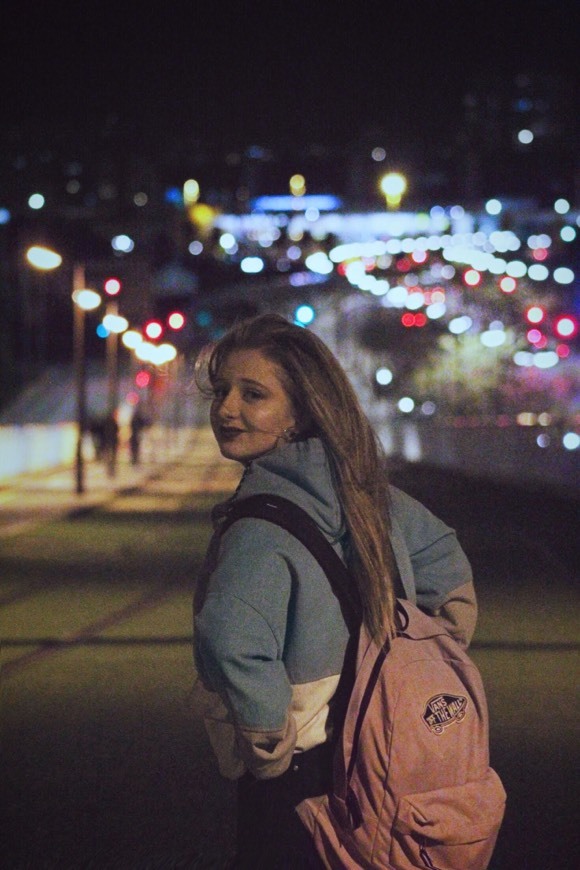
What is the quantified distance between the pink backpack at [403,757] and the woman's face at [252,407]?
324 mm

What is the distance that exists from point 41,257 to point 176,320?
107 inches

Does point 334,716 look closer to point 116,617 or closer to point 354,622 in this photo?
point 354,622

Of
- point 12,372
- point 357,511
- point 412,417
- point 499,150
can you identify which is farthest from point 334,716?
point 12,372

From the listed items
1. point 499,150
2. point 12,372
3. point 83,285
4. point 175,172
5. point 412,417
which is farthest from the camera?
point 12,372

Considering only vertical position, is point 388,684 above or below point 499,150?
below

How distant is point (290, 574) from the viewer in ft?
9.46

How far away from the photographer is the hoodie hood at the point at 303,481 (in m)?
3.01

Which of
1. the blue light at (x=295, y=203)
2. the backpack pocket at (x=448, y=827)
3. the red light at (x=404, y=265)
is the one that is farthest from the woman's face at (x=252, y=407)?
the blue light at (x=295, y=203)

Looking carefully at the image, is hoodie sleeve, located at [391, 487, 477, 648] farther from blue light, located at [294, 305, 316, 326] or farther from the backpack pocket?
blue light, located at [294, 305, 316, 326]

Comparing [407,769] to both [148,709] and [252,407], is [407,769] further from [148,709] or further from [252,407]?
[148,709]

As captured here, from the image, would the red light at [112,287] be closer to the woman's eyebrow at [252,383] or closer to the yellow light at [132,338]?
the yellow light at [132,338]

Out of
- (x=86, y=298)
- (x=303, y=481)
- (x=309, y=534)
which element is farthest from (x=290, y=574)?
(x=86, y=298)

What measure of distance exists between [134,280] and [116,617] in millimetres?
15724

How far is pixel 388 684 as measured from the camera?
2.80 meters
